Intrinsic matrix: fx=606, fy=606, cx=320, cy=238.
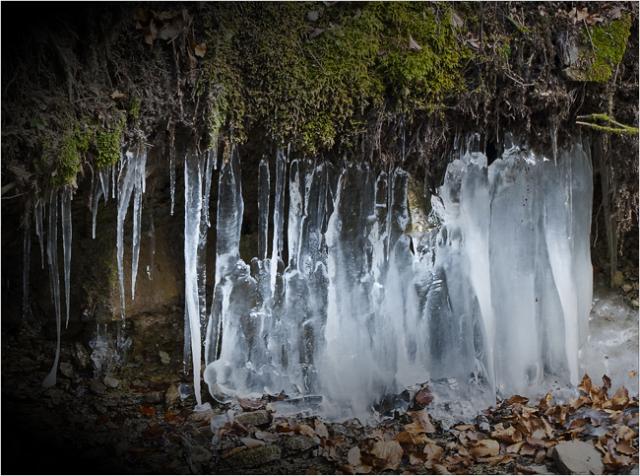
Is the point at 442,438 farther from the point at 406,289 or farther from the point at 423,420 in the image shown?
the point at 406,289

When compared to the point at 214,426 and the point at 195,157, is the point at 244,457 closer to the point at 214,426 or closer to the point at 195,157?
the point at 214,426

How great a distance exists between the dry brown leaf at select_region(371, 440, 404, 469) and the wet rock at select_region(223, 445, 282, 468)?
1.89 ft

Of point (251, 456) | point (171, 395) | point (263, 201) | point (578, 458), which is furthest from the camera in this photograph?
point (171, 395)

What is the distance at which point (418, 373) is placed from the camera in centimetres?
415

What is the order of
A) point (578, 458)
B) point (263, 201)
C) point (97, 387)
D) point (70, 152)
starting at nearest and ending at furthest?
point (70, 152) → point (578, 458) → point (263, 201) → point (97, 387)

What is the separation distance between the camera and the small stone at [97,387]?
4383mm

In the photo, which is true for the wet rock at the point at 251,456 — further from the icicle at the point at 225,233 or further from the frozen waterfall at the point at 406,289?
the icicle at the point at 225,233

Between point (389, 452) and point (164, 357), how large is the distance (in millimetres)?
1948

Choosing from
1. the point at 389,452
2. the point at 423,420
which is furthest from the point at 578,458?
the point at 389,452

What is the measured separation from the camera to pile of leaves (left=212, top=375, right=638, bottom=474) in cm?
350

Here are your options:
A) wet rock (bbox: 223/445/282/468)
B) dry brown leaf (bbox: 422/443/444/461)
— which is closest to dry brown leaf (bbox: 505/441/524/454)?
dry brown leaf (bbox: 422/443/444/461)

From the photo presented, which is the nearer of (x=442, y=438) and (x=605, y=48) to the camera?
(x=442, y=438)

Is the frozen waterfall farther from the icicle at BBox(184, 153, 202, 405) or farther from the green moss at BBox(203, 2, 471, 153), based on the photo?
the green moss at BBox(203, 2, 471, 153)

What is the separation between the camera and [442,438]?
12.3 ft
